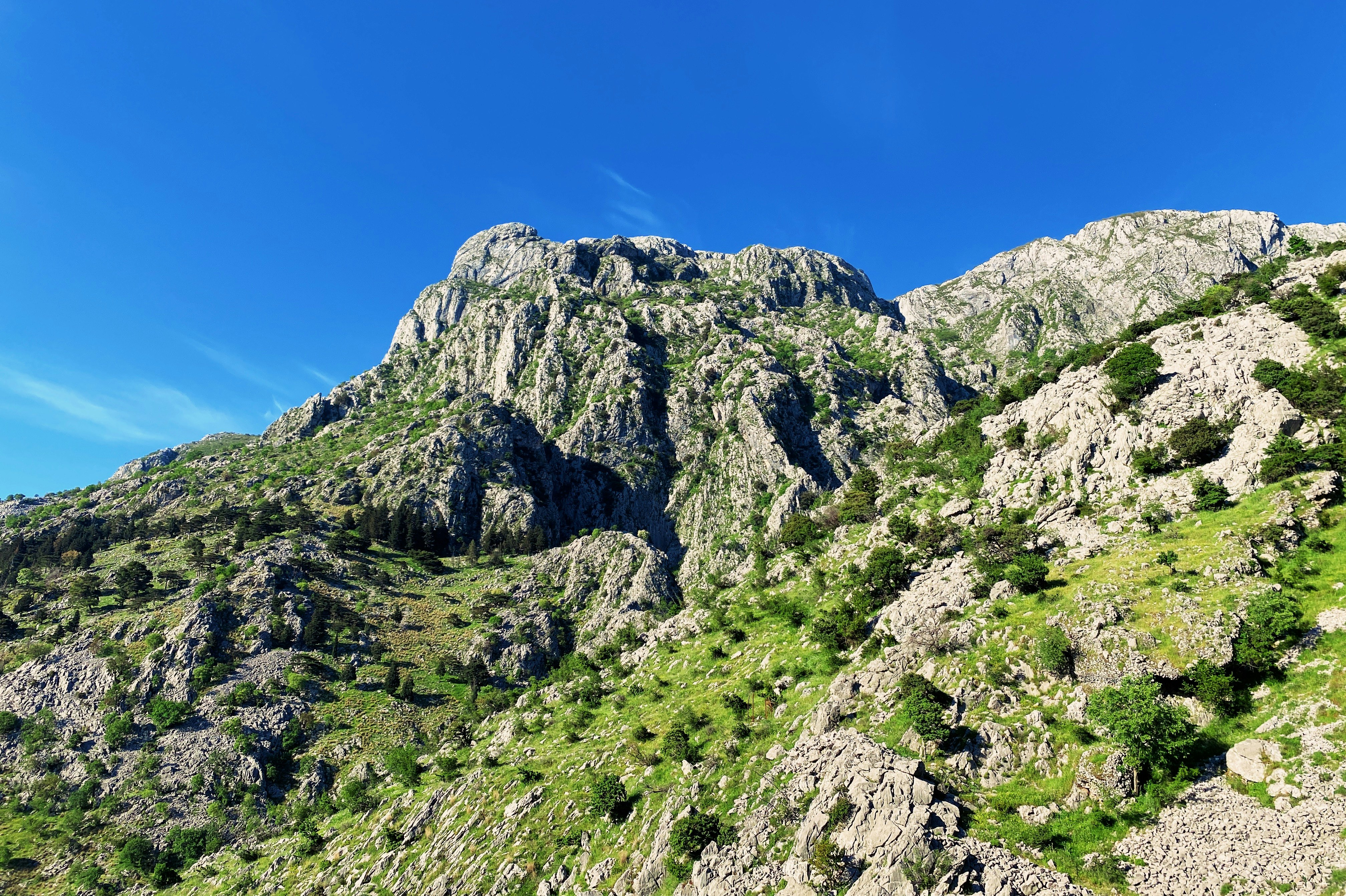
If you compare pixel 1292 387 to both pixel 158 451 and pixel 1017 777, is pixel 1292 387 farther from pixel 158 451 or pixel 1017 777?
pixel 158 451

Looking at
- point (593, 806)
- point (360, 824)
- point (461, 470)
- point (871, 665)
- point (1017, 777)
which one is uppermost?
point (461, 470)

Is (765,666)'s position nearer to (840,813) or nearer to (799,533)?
(840,813)

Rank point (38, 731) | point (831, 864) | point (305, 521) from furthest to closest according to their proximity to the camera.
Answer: point (305, 521) → point (38, 731) → point (831, 864)

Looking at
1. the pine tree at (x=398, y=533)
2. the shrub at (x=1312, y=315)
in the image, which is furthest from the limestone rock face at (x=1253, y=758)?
the pine tree at (x=398, y=533)

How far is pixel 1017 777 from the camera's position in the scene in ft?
90.9

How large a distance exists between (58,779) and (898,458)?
377 feet

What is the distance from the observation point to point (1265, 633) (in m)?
28.0

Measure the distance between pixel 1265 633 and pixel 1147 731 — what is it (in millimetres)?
10015

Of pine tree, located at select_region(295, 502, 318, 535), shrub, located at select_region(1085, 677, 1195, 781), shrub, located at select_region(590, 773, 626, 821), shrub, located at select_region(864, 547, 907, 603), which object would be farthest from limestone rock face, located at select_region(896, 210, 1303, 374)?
pine tree, located at select_region(295, 502, 318, 535)

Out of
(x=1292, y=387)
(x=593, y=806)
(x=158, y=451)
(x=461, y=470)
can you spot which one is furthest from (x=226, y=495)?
(x=1292, y=387)

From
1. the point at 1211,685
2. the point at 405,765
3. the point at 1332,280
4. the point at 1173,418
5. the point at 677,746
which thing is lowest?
the point at 405,765

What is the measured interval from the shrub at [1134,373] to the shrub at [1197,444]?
23.9 ft

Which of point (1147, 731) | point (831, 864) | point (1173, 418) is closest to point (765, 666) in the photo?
point (831, 864)

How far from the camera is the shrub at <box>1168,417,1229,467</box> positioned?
149 ft
